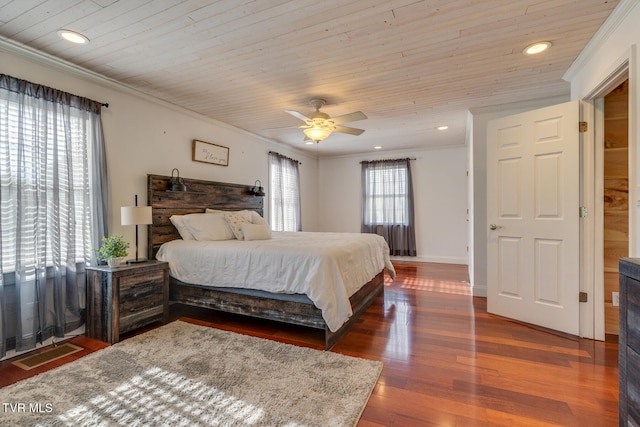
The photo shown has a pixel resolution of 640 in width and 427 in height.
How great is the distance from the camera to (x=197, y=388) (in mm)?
1864

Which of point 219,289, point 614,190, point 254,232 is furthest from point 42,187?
point 614,190

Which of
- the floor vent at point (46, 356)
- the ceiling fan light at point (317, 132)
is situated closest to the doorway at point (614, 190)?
the ceiling fan light at point (317, 132)

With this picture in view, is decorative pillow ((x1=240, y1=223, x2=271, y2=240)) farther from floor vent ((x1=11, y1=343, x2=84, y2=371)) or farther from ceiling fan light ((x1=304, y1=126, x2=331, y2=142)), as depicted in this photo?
floor vent ((x1=11, y1=343, x2=84, y2=371))

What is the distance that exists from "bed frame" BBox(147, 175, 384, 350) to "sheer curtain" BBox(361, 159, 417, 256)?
2.79m

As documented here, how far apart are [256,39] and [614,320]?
3916 millimetres

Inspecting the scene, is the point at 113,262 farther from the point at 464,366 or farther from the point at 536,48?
the point at 536,48

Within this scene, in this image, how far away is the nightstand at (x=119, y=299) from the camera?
2.53m

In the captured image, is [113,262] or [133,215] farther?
[133,215]

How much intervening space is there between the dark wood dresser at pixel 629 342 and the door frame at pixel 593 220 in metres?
1.88

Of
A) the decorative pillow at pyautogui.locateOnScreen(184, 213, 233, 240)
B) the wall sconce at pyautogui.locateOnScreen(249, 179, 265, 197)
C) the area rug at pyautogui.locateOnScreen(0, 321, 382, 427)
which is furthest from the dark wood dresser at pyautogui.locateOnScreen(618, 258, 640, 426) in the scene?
the wall sconce at pyautogui.locateOnScreen(249, 179, 265, 197)

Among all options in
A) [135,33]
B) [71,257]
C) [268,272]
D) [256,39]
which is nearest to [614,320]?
[268,272]

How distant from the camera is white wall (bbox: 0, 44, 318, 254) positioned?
254 cm

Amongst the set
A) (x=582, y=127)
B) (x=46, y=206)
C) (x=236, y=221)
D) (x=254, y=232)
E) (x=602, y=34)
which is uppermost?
(x=602, y=34)

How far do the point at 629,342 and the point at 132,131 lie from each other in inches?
162
